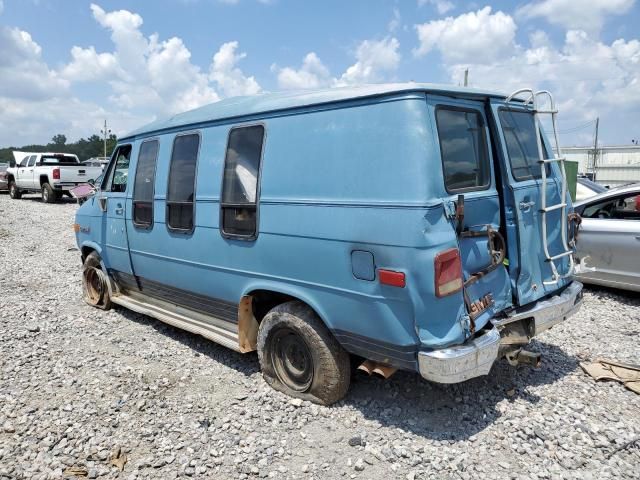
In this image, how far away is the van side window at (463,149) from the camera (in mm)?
3393

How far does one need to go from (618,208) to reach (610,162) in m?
44.8

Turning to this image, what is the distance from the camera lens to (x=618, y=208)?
6793mm

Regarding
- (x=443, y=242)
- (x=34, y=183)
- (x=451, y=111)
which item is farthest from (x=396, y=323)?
(x=34, y=183)

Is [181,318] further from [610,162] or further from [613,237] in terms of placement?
[610,162]

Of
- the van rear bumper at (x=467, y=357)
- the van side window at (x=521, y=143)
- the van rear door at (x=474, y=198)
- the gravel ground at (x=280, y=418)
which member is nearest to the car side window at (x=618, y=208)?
the gravel ground at (x=280, y=418)

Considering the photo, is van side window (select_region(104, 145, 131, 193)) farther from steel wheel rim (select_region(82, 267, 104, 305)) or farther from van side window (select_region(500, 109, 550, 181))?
van side window (select_region(500, 109, 550, 181))

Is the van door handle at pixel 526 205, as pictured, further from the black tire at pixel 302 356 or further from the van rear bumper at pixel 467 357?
the black tire at pixel 302 356

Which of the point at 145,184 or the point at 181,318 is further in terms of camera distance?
the point at 145,184

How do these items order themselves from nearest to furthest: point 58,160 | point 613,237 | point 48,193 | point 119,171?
point 119,171 → point 613,237 → point 48,193 → point 58,160

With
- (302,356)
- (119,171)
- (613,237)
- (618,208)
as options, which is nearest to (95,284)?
(119,171)

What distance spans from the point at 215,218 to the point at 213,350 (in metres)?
1.56

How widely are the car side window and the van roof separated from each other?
12.7 ft

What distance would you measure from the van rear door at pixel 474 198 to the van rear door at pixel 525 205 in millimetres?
101

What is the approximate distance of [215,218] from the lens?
439 cm
